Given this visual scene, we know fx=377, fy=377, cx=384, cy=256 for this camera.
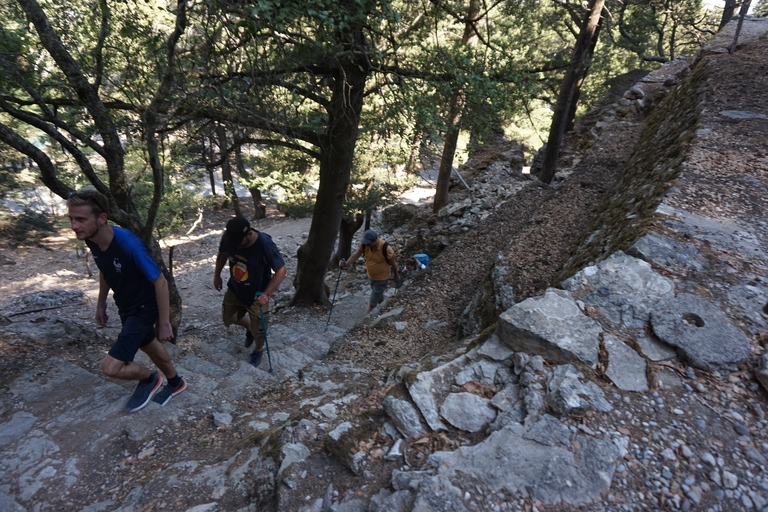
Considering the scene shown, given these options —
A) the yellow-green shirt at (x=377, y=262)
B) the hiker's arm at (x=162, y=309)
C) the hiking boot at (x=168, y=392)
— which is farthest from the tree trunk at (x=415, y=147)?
the hiking boot at (x=168, y=392)

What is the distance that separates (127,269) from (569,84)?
29.9 feet

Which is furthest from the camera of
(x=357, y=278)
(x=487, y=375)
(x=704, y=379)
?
(x=357, y=278)

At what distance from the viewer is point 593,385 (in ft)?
7.21

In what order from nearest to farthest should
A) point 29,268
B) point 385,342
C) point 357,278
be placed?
point 385,342, point 357,278, point 29,268

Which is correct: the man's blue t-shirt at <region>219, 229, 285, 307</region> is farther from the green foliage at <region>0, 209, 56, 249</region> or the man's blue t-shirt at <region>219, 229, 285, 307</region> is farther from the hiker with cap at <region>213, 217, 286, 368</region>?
the green foliage at <region>0, 209, 56, 249</region>

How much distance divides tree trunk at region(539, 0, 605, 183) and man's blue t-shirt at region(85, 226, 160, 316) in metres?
8.53

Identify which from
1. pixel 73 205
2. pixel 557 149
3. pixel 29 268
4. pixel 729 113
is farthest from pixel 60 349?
pixel 29 268

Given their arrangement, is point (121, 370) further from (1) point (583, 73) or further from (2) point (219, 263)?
(1) point (583, 73)

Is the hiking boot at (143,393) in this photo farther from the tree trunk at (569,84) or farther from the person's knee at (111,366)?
the tree trunk at (569,84)

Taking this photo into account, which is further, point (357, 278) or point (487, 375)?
point (357, 278)

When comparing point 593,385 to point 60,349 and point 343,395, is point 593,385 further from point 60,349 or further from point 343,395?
point 60,349

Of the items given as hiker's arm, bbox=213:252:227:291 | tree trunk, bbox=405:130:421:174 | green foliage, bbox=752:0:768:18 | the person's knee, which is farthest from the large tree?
green foliage, bbox=752:0:768:18

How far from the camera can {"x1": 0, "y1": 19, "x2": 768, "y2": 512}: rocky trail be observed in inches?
73.7

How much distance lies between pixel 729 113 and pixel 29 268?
2416 centimetres
